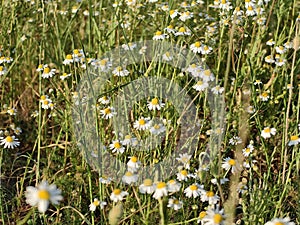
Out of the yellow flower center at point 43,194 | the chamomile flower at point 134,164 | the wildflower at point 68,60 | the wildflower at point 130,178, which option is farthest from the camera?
the wildflower at point 68,60

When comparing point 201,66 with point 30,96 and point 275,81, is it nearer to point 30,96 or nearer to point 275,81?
point 275,81

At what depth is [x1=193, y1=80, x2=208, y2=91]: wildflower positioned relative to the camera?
1.87 m

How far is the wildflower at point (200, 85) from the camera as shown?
187 centimetres

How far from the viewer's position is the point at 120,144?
5.67 ft

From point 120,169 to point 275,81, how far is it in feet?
3.14

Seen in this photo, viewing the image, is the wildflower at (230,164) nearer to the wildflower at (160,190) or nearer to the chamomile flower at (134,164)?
the chamomile flower at (134,164)

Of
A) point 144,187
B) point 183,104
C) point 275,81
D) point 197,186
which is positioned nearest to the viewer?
point 144,187

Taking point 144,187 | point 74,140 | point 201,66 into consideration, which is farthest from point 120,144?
point 201,66

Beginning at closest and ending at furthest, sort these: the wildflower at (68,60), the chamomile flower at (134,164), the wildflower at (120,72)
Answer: the chamomile flower at (134,164), the wildflower at (120,72), the wildflower at (68,60)

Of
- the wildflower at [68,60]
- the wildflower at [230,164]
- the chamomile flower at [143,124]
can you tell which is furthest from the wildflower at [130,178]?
the wildflower at [68,60]

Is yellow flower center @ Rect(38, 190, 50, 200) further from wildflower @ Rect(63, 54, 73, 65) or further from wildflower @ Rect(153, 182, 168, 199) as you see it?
wildflower @ Rect(63, 54, 73, 65)

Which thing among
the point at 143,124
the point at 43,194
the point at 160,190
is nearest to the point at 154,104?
the point at 143,124

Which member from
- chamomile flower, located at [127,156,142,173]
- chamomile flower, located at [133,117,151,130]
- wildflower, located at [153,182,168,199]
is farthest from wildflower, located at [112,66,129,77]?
wildflower, located at [153,182,168,199]

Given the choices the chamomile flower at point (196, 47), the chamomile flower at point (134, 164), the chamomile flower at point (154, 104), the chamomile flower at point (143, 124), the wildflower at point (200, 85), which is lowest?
the chamomile flower at point (134, 164)
